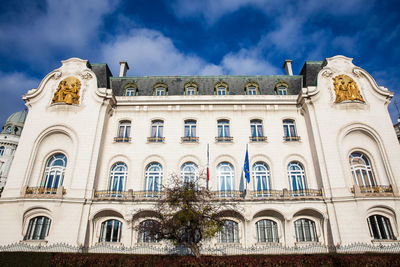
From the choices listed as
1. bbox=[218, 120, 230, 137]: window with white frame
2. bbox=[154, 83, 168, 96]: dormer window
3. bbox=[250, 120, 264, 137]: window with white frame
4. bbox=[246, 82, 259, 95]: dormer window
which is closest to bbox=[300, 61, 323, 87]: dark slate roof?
bbox=[246, 82, 259, 95]: dormer window

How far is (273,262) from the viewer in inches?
470

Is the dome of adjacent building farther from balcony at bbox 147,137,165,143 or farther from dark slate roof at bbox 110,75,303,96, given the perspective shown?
balcony at bbox 147,137,165,143

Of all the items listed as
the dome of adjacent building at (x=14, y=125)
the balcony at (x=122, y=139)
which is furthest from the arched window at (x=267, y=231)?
the dome of adjacent building at (x=14, y=125)

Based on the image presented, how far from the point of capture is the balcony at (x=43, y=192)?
704 inches

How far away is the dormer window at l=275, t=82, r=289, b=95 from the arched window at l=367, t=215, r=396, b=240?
12.8 m

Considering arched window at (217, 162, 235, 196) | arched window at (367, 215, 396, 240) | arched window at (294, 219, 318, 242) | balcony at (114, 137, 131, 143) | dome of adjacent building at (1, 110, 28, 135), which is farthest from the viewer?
dome of adjacent building at (1, 110, 28, 135)

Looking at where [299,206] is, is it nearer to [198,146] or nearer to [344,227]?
[344,227]

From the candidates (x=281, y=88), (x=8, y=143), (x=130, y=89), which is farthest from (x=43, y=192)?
(x=8, y=143)

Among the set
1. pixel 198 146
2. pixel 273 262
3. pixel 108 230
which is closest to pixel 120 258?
pixel 108 230

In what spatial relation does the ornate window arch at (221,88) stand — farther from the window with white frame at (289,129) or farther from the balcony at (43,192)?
the balcony at (43,192)

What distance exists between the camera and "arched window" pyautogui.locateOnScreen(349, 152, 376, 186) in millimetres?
19297

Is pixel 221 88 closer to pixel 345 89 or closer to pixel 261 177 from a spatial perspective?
pixel 261 177

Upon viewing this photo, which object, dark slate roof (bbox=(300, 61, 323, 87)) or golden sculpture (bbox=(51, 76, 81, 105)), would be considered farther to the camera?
dark slate roof (bbox=(300, 61, 323, 87))

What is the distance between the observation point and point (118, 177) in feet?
67.7
